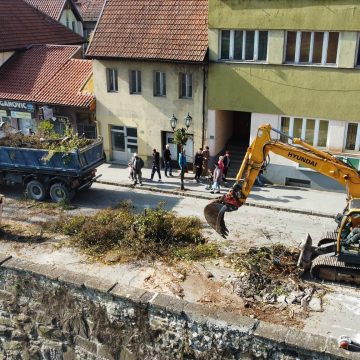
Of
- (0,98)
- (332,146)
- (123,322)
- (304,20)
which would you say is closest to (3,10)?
(0,98)

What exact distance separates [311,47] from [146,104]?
7.32 metres

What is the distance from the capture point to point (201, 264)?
13.9 meters

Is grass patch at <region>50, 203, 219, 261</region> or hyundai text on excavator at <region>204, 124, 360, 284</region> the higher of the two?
hyundai text on excavator at <region>204, 124, 360, 284</region>

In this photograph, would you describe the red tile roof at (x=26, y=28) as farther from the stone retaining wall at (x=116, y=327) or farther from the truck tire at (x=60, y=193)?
the stone retaining wall at (x=116, y=327)

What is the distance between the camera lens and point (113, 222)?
15383 millimetres

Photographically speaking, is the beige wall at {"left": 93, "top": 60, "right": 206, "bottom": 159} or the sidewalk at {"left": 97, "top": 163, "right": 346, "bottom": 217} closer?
the sidewalk at {"left": 97, "top": 163, "right": 346, "bottom": 217}

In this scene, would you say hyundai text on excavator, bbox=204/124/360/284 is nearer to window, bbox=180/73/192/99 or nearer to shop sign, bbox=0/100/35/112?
window, bbox=180/73/192/99

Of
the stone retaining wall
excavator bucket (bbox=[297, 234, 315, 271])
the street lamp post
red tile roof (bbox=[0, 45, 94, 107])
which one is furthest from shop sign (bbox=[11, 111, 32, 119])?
excavator bucket (bbox=[297, 234, 315, 271])

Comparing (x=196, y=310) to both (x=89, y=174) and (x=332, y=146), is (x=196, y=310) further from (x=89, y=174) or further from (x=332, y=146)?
(x=332, y=146)

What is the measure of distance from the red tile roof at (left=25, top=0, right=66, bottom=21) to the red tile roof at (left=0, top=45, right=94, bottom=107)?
800 centimetres

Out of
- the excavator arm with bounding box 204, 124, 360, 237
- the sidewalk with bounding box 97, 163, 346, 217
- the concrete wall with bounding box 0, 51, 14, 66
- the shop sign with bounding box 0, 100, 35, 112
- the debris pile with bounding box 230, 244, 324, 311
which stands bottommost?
the sidewalk with bounding box 97, 163, 346, 217

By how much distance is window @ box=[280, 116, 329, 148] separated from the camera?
19625 millimetres

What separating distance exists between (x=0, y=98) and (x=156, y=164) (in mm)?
9159

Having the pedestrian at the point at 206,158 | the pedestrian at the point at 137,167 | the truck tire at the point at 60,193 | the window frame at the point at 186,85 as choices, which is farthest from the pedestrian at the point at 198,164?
the truck tire at the point at 60,193
